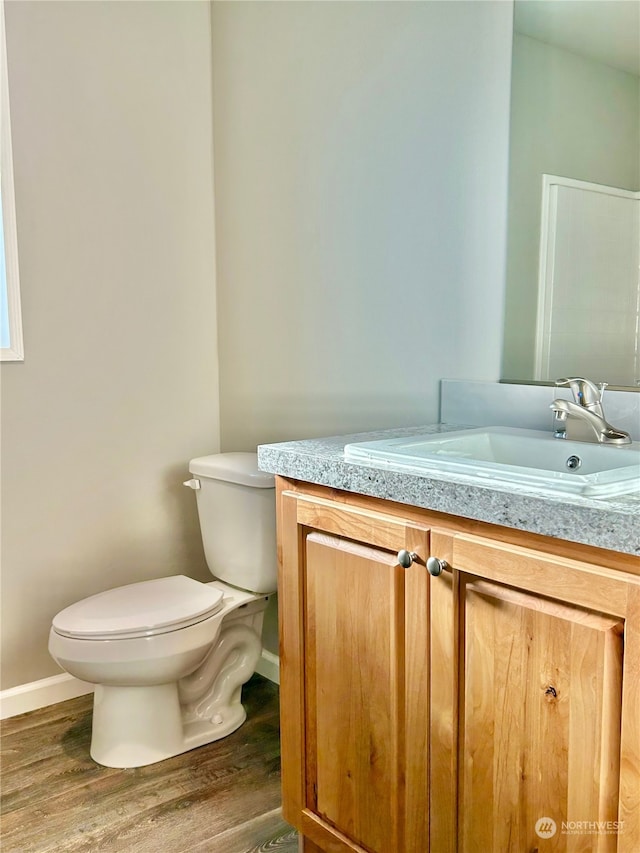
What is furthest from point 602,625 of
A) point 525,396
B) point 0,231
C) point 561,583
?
point 0,231

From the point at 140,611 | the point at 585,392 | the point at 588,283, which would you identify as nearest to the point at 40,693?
the point at 140,611

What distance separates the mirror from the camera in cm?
158

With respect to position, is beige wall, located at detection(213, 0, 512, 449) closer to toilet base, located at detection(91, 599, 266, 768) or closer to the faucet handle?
the faucet handle

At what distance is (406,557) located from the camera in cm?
131

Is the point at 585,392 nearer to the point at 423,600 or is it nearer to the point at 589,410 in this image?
the point at 589,410

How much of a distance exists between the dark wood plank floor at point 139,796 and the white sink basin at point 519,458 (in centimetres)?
96

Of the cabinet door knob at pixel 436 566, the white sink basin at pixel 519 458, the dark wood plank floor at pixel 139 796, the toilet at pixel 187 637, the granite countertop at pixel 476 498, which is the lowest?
the dark wood plank floor at pixel 139 796

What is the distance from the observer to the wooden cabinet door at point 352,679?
4.42 feet

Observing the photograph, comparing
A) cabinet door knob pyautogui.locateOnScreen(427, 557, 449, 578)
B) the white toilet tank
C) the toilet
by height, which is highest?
cabinet door knob pyautogui.locateOnScreen(427, 557, 449, 578)

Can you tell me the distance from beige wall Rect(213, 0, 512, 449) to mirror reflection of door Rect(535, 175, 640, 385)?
155 mm

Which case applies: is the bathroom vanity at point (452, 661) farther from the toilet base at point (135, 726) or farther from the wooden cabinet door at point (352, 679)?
the toilet base at point (135, 726)

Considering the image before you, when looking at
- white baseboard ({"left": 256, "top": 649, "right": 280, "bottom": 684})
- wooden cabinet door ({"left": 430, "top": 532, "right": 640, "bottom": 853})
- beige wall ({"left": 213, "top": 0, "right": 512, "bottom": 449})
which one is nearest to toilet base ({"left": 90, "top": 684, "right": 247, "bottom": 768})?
white baseboard ({"left": 256, "top": 649, "right": 280, "bottom": 684})

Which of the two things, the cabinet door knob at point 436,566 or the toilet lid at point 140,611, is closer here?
the cabinet door knob at point 436,566

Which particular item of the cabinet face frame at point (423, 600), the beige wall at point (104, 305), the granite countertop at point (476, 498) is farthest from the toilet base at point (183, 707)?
the granite countertop at point (476, 498)
